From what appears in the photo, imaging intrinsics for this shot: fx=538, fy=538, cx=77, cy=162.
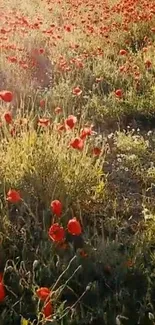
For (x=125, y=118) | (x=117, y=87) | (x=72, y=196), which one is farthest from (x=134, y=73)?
(x=72, y=196)

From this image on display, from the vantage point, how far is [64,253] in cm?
274

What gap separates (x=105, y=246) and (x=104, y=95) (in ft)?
9.05

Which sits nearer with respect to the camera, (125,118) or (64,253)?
(64,253)

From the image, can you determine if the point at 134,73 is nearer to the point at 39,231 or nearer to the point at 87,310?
the point at 39,231

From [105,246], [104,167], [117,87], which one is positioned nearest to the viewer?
[105,246]

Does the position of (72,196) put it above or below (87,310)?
above

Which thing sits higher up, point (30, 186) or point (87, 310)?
point (30, 186)

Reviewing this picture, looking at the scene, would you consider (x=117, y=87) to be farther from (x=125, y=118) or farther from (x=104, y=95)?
(x=125, y=118)

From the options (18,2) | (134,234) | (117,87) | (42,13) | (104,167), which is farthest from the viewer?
(18,2)

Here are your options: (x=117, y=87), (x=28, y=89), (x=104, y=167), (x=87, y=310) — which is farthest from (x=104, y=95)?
(x=87, y=310)

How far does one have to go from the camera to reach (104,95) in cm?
526

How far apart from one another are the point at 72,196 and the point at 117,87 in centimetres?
270

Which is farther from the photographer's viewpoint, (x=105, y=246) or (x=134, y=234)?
(x=134, y=234)

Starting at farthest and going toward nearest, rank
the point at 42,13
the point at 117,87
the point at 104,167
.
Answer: the point at 42,13 → the point at 117,87 → the point at 104,167
